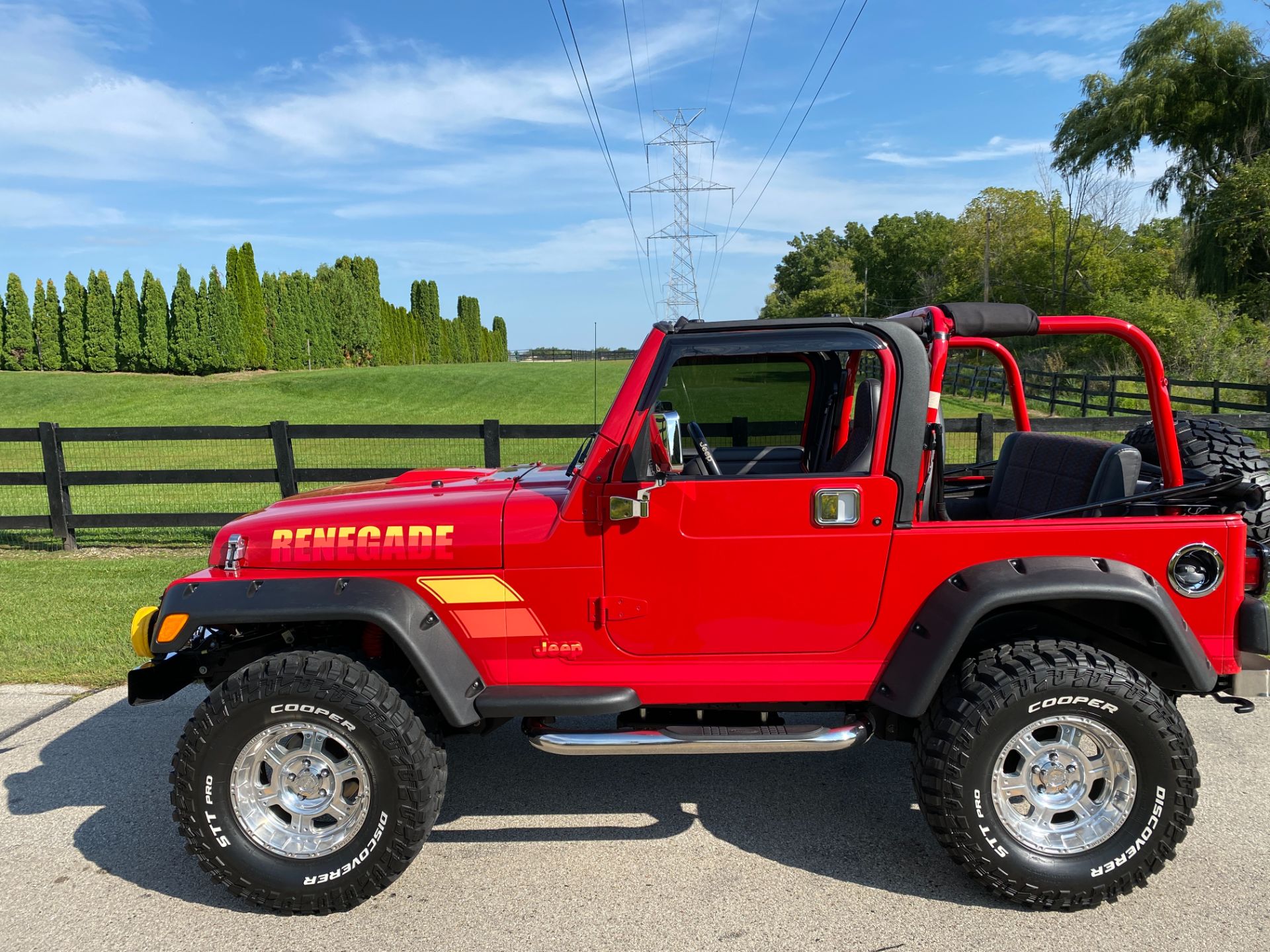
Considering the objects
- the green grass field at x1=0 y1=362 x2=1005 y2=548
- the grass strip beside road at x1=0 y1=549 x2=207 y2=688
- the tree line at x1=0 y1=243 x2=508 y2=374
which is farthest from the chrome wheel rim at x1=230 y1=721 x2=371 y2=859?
the tree line at x1=0 y1=243 x2=508 y2=374

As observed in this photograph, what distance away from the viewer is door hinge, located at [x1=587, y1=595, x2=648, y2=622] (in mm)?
3041

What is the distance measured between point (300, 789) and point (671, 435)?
5.87 ft

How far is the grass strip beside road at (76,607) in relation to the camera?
214 inches

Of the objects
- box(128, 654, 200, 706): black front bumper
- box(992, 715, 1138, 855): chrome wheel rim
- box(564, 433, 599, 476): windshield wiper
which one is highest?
box(564, 433, 599, 476): windshield wiper

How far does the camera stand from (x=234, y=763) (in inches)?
118

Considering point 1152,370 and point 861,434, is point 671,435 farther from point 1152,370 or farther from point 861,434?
point 1152,370

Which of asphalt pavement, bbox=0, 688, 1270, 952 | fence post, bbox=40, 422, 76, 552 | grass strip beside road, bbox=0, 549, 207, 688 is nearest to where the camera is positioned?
asphalt pavement, bbox=0, 688, 1270, 952

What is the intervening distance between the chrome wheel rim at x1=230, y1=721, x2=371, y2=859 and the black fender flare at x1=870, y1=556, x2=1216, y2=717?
1.87 metres

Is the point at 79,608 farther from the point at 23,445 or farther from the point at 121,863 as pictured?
the point at 23,445

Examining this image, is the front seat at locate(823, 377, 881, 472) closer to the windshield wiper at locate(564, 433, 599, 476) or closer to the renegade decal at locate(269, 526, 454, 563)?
the windshield wiper at locate(564, 433, 599, 476)

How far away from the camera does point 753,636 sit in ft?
10.1

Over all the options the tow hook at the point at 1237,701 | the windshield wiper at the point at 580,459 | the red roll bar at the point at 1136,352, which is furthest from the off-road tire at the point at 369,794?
the tow hook at the point at 1237,701

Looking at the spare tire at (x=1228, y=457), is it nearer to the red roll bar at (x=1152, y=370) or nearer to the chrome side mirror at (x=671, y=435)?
the red roll bar at (x=1152, y=370)

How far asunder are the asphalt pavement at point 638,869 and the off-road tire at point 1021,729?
0.39 ft
